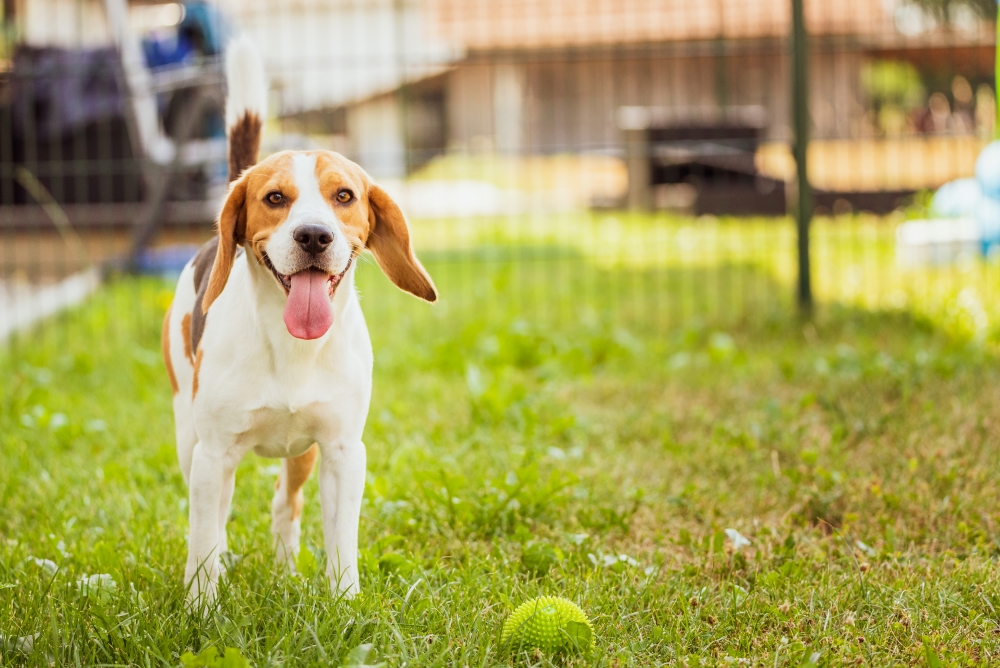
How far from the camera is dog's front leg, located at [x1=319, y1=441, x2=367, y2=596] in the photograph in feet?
8.29

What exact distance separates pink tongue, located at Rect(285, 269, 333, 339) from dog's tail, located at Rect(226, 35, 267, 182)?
0.74 m

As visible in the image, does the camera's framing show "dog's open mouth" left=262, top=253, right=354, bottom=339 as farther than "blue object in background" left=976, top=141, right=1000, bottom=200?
No

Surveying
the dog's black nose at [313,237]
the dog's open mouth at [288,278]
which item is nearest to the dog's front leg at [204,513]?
the dog's open mouth at [288,278]

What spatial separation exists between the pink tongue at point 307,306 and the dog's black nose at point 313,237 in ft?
0.25

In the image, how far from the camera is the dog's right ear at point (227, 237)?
247cm

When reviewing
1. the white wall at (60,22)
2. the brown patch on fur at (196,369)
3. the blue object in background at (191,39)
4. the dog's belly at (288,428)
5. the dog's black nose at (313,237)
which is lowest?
the dog's belly at (288,428)

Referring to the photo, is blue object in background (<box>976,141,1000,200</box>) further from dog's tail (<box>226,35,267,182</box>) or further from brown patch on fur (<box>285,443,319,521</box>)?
brown patch on fur (<box>285,443,319,521</box>)

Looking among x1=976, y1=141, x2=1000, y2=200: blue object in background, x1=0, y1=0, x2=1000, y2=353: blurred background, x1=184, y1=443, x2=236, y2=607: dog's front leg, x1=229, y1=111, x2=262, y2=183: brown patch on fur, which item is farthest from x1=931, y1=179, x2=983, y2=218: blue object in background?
x1=184, y1=443, x2=236, y2=607: dog's front leg

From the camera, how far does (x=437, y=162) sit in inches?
409

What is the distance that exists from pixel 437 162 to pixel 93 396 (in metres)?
6.06

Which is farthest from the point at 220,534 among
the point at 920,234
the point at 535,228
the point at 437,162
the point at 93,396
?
the point at 437,162

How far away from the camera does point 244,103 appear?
304cm

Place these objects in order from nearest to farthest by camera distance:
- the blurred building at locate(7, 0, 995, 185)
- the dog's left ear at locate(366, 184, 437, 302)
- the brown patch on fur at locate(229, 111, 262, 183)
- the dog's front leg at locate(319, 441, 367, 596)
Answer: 1. the dog's front leg at locate(319, 441, 367, 596)
2. the dog's left ear at locate(366, 184, 437, 302)
3. the brown patch on fur at locate(229, 111, 262, 183)
4. the blurred building at locate(7, 0, 995, 185)

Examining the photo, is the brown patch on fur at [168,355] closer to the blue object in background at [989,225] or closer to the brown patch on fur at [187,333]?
the brown patch on fur at [187,333]
